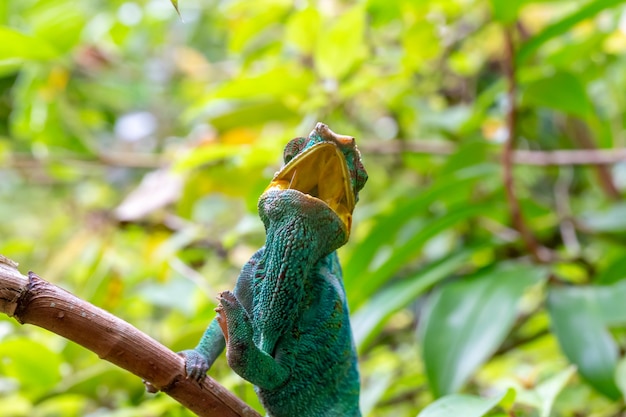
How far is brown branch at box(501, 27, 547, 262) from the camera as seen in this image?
145cm

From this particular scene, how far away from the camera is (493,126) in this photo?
2311 millimetres

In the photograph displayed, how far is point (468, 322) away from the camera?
4.34 ft

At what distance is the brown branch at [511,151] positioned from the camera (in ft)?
4.75

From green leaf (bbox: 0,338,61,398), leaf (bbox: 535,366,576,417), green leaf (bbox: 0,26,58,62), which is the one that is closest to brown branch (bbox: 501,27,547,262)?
leaf (bbox: 535,366,576,417)

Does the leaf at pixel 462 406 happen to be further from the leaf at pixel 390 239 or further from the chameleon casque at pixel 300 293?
the leaf at pixel 390 239

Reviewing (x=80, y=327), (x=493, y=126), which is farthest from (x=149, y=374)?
(x=493, y=126)

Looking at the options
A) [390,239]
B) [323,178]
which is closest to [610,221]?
[390,239]

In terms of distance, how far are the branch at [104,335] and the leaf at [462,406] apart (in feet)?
0.86

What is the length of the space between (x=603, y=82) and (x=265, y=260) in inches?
78.9

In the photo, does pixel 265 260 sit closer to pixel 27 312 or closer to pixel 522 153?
pixel 27 312

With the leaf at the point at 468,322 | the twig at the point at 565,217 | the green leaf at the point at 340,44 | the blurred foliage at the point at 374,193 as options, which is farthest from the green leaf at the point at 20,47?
the twig at the point at 565,217

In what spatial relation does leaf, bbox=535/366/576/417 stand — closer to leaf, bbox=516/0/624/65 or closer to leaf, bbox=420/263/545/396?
leaf, bbox=420/263/545/396

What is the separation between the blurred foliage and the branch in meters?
0.26

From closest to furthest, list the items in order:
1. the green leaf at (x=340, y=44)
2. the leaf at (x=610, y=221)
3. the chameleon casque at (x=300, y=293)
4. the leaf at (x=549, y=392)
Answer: the chameleon casque at (x=300, y=293) < the leaf at (x=549, y=392) < the green leaf at (x=340, y=44) < the leaf at (x=610, y=221)
